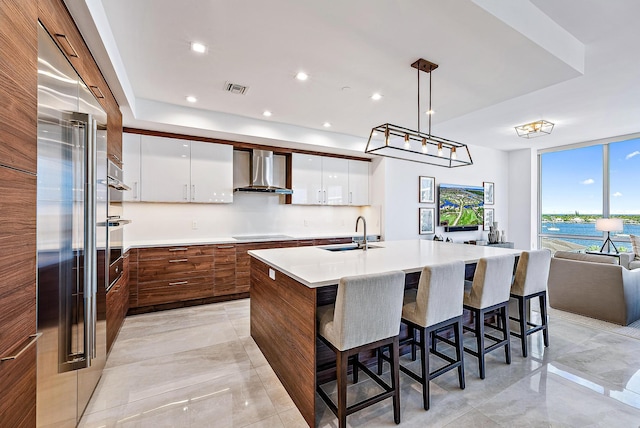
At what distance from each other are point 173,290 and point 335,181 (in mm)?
3204

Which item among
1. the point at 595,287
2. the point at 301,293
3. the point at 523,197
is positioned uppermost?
the point at 523,197

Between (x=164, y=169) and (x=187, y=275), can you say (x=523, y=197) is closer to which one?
(x=187, y=275)

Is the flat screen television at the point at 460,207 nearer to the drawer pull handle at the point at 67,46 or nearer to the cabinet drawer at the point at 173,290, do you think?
the cabinet drawer at the point at 173,290

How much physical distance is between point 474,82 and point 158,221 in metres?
4.44

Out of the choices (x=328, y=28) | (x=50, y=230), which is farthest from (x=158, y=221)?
(x=328, y=28)

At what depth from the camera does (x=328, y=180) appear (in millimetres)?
5391

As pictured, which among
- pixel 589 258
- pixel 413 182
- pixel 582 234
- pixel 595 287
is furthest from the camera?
pixel 582 234

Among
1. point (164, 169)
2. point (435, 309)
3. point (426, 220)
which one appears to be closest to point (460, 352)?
point (435, 309)

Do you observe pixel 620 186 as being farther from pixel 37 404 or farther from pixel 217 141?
pixel 37 404

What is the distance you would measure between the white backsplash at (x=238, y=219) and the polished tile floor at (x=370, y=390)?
1.73 meters

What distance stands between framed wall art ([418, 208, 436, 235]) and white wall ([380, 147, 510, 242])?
0.30 feet

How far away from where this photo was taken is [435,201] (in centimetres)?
631

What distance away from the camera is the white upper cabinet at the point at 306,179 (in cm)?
507

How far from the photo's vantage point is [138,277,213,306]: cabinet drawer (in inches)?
147
